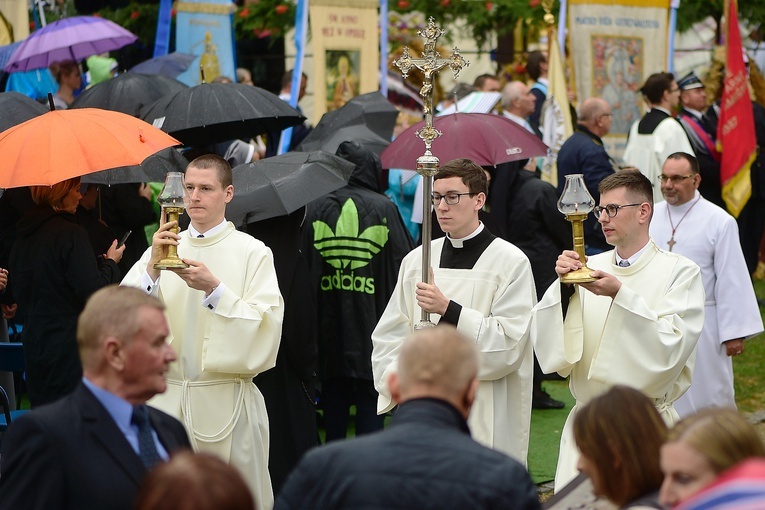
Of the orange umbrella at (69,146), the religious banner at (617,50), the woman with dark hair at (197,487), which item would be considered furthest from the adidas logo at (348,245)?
the religious banner at (617,50)

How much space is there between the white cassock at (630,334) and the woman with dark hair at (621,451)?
233 centimetres

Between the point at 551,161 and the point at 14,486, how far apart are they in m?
8.88

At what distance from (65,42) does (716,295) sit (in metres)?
7.07

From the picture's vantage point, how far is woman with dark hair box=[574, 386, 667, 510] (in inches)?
133

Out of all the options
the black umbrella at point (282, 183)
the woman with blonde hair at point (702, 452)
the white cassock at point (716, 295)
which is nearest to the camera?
the woman with blonde hair at point (702, 452)

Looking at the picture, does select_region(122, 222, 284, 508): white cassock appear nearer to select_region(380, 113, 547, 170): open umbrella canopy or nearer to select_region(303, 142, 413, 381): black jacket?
select_region(303, 142, 413, 381): black jacket

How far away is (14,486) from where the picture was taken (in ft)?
11.2

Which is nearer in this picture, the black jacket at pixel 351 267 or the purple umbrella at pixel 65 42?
the black jacket at pixel 351 267

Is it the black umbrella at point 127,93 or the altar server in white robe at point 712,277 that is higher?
the black umbrella at point 127,93

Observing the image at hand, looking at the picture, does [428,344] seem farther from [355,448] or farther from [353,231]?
[353,231]

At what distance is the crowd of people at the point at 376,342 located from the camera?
328 centimetres

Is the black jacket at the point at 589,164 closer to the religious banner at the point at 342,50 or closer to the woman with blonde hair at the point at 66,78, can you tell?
the religious banner at the point at 342,50

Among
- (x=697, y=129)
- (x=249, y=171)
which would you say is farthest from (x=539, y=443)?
(x=697, y=129)

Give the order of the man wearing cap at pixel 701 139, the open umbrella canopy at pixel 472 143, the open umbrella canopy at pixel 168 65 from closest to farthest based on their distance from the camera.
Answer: the open umbrella canopy at pixel 472 143
the man wearing cap at pixel 701 139
the open umbrella canopy at pixel 168 65
